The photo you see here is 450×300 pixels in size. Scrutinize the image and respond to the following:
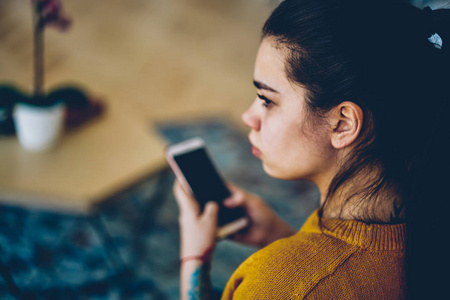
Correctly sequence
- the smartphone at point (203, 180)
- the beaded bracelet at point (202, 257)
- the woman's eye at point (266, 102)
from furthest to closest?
the smartphone at point (203, 180) → the beaded bracelet at point (202, 257) → the woman's eye at point (266, 102)

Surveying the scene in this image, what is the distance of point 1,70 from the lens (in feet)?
7.91

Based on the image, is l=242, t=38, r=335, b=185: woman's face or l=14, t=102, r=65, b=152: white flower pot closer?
l=242, t=38, r=335, b=185: woman's face

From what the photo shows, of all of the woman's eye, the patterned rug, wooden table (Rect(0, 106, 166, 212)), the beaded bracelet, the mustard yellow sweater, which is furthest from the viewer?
the patterned rug

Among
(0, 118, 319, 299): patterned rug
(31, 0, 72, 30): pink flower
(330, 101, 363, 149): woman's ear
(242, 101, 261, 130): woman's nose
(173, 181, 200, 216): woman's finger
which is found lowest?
(0, 118, 319, 299): patterned rug

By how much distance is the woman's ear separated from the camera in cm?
58

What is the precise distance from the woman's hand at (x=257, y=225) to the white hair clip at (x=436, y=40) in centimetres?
62

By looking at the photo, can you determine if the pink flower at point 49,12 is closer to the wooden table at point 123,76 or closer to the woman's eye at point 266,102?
the wooden table at point 123,76

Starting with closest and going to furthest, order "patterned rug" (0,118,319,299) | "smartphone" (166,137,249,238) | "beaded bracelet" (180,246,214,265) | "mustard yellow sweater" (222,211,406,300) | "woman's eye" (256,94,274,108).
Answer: "mustard yellow sweater" (222,211,406,300), "woman's eye" (256,94,274,108), "beaded bracelet" (180,246,214,265), "smartphone" (166,137,249,238), "patterned rug" (0,118,319,299)

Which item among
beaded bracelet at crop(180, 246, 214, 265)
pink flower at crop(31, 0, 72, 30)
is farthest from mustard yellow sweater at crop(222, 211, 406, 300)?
pink flower at crop(31, 0, 72, 30)

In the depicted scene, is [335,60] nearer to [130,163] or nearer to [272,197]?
[130,163]

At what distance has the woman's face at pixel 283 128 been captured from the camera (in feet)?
2.07

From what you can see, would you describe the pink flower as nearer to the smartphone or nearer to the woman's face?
the smartphone

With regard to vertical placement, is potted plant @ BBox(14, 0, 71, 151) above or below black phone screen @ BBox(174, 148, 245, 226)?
above

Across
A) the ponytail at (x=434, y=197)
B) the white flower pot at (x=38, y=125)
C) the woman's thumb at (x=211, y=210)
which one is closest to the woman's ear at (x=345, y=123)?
the ponytail at (x=434, y=197)
